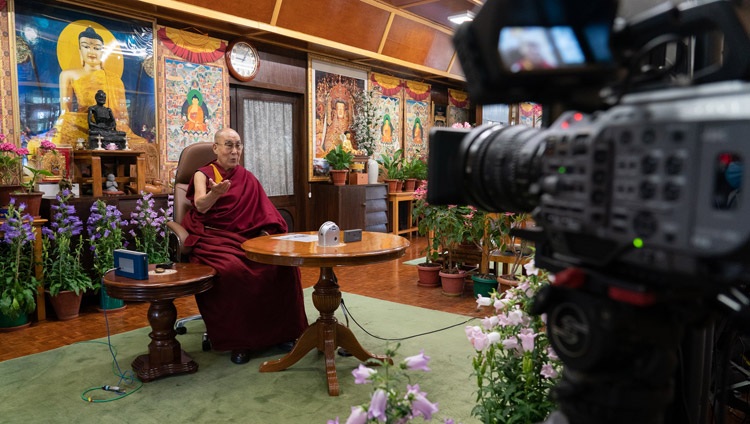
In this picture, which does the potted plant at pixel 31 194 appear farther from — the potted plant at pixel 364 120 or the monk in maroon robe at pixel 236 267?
the potted plant at pixel 364 120

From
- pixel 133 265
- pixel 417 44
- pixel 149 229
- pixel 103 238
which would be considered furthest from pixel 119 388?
pixel 417 44

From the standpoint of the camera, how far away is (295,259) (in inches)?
94.4

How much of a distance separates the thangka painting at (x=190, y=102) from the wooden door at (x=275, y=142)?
1.03 ft

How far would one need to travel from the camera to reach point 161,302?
2.67m

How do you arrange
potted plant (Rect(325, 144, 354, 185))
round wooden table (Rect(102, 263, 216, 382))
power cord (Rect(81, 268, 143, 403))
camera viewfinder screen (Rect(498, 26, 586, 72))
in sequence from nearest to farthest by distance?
camera viewfinder screen (Rect(498, 26, 586, 72))
power cord (Rect(81, 268, 143, 403))
round wooden table (Rect(102, 263, 216, 382))
potted plant (Rect(325, 144, 354, 185))

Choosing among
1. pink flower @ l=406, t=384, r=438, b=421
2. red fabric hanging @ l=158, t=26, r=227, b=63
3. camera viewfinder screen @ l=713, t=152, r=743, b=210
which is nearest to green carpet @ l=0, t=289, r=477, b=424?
pink flower @ l=406, t=384, r=438, b=421

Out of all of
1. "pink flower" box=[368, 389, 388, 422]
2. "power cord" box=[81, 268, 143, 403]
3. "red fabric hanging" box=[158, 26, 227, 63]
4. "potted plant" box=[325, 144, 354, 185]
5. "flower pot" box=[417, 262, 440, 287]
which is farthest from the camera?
"potted plant" box=[325, 144, 354, 185]

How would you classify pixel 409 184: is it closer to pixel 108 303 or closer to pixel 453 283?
pixel 453 283

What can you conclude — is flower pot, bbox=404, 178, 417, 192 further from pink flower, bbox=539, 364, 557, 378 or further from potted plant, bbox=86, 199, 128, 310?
pink flower, bbox=539, 364, 557, 378

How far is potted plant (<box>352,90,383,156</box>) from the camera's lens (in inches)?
277

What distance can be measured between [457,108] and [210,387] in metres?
7.22

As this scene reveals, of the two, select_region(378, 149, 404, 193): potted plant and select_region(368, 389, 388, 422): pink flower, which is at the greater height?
select_region(378, 149, 404, 193): potted plant

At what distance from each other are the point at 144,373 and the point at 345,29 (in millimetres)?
4424

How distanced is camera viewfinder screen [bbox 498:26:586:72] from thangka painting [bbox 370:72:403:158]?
271 inches
